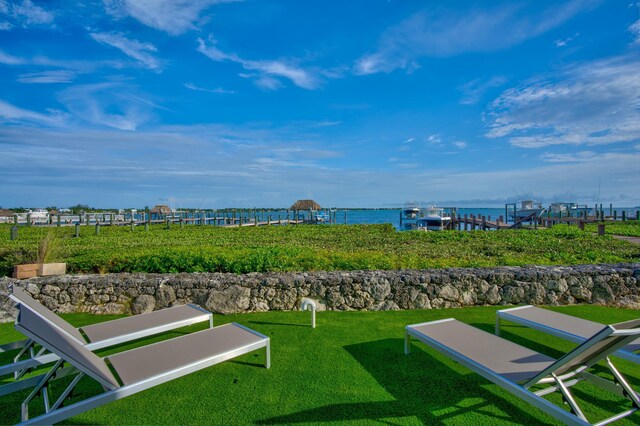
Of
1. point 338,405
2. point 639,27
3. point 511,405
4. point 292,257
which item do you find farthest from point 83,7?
point 639,27

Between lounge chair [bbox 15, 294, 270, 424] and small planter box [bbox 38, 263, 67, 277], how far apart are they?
3.99 meters

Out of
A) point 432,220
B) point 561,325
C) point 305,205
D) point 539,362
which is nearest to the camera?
point 539,362

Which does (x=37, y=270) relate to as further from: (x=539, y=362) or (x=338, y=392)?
(x=539, y=362)

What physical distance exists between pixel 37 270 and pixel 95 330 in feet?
11.0

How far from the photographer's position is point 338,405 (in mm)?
2744

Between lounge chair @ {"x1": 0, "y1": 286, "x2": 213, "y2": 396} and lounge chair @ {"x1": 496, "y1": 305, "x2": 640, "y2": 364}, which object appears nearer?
lounge chair @ {"x1": 0, "y1": 286, "x2": 213, "y2": 396}

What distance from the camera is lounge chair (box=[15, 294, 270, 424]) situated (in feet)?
7.02

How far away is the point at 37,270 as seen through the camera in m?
5.78

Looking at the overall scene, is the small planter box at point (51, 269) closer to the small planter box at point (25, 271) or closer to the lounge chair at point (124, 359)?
the small planter box at point (25, 271)

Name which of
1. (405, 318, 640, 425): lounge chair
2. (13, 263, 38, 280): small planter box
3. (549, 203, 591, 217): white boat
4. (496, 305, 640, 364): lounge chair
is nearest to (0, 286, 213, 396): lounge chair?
(13, 263, 38, 280): small planter box

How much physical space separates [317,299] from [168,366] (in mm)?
2955

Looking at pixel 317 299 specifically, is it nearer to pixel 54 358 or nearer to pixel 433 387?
pixel 433 387

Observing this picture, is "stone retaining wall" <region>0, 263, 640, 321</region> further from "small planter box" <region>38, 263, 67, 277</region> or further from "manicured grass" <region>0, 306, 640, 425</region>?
"manicured grass" <region>0, 306, 640, 425</region>

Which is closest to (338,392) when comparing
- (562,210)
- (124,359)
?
(124,359)
